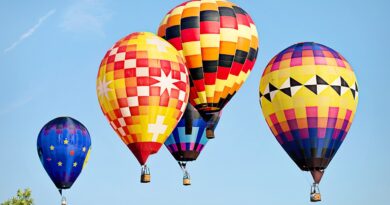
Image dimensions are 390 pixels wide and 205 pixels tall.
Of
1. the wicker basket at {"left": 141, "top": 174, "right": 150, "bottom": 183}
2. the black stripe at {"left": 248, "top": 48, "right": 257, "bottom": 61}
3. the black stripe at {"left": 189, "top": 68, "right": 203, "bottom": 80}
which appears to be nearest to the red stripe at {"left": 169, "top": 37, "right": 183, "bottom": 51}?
the black stripe at {"left": 189, "top": 68, "right": 203, "bottom": 80}

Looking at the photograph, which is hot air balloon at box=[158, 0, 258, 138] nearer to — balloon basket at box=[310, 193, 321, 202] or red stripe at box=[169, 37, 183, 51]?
red stripe at box=[169, 37, 183, 51]

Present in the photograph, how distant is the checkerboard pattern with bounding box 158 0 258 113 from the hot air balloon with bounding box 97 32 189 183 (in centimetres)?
133

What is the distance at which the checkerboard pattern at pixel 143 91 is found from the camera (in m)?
26.2

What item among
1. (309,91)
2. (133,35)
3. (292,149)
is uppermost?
(133,35)

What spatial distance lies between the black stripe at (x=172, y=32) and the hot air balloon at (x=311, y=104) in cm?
360

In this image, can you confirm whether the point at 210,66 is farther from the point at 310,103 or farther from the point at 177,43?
the point at 310,103

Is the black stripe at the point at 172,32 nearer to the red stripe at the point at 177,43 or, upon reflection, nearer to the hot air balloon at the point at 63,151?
the red stripe at the point at 177,43

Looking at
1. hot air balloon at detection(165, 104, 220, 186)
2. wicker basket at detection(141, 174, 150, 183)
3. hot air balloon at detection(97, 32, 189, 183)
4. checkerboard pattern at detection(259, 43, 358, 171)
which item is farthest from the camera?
hot air balloon at detection(165, 104, 220, 186)

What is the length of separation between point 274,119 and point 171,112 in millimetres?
4001

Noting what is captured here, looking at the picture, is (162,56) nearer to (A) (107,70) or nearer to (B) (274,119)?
(A) (107,70)

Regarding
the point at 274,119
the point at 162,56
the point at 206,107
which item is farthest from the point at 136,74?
the point at 274,119

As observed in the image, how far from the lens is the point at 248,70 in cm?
2950

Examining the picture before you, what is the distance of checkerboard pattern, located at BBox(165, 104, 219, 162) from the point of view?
31.5m

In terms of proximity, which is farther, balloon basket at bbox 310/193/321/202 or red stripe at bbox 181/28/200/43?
red stripe at bbox 181/28/200/43
